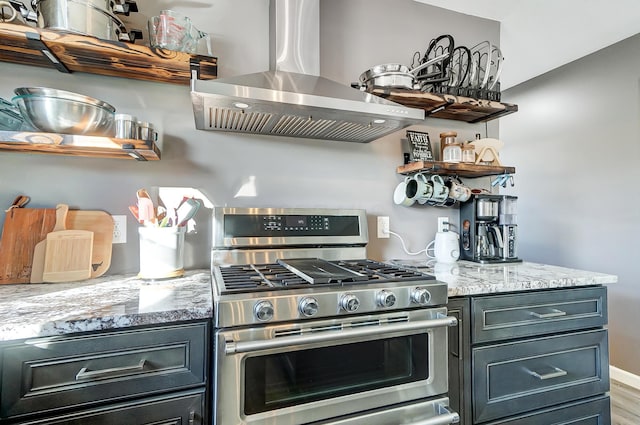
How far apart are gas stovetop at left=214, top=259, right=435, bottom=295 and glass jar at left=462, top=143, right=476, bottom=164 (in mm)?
880

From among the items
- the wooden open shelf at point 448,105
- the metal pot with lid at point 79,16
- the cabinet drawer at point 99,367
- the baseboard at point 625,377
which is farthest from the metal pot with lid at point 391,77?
the baseboard at point 625,377

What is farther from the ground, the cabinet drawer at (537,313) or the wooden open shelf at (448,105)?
the wooden open shelf at (448,105)

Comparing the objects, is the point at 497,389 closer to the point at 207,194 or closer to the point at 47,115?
the point at 207,194

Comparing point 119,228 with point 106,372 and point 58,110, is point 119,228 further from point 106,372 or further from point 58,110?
point 106,372

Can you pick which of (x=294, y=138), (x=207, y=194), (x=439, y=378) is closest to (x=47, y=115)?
(x=207, y=194)

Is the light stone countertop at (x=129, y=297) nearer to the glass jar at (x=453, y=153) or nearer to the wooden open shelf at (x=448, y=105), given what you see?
the glass jar at (x=453, y=153)

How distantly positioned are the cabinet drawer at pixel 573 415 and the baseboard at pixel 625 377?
1.45m

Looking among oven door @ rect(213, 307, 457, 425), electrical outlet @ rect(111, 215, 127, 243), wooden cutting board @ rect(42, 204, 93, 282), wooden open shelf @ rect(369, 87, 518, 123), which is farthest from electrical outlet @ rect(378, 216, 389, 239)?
wooden cutting board @ rect(42, 204, 93, 282)

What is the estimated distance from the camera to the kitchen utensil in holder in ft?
4.11

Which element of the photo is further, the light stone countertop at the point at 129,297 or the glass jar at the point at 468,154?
the glass jar at the point at 468,154

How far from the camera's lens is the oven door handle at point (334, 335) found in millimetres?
893

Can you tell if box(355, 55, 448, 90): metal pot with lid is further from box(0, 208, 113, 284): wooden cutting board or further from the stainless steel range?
box(0, 208, 113, 284): wooden cutting board

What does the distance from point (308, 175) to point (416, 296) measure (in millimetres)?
906

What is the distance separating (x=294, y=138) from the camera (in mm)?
1734
